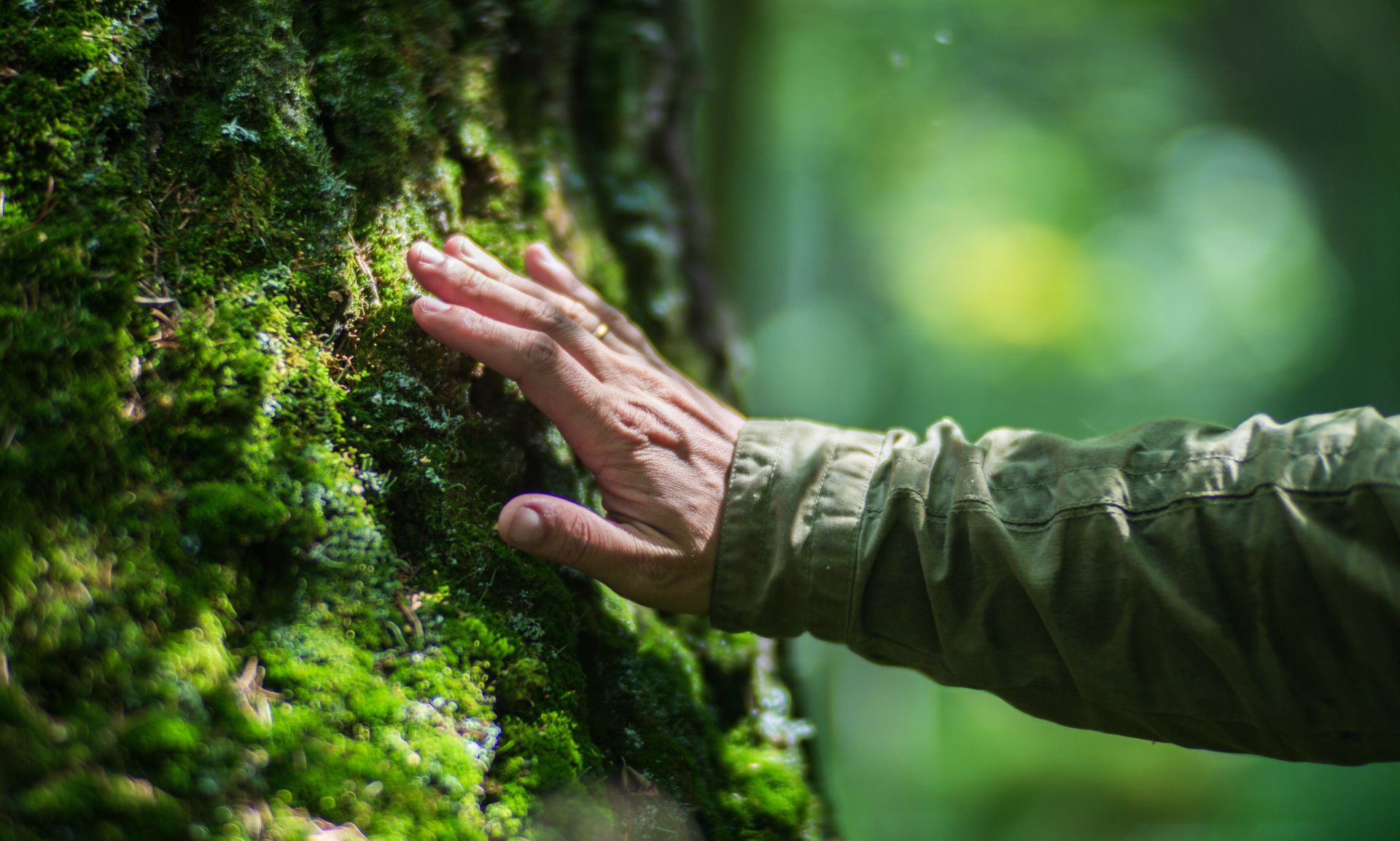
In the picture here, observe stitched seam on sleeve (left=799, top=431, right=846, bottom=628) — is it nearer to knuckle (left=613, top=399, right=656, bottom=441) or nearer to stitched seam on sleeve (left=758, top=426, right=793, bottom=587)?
stitched seam on sleeve (left=758, top=426, right=793, bottom=587)

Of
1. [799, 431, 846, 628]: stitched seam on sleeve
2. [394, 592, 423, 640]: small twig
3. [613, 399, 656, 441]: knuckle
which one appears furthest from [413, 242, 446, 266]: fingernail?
[799, 431, 846, 628]: stitched seam on sleeve

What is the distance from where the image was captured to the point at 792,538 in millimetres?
1460

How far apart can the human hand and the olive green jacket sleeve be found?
8 centimetres

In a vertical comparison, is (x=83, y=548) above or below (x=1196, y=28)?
below

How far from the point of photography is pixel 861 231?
13.6 m

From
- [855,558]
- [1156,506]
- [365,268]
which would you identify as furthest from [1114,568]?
[365,268]

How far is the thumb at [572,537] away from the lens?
52.5 inches

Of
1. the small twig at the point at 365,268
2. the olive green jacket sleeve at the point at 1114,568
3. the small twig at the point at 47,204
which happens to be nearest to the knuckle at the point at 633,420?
the olive green jacket sleeve at the point at 1114,568

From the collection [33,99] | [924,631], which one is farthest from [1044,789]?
[33,99]

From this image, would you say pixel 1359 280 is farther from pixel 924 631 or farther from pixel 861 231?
pixel 924 631

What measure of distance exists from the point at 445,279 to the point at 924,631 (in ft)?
3.98

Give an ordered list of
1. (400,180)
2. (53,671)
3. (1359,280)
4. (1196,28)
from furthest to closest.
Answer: (1196,28), (1359,280), (400,180), (53,671)

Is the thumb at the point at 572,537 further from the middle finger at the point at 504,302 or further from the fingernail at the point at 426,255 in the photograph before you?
the fingernail at the point at 426,255

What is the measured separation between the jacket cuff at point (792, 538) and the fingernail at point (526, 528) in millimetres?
381
